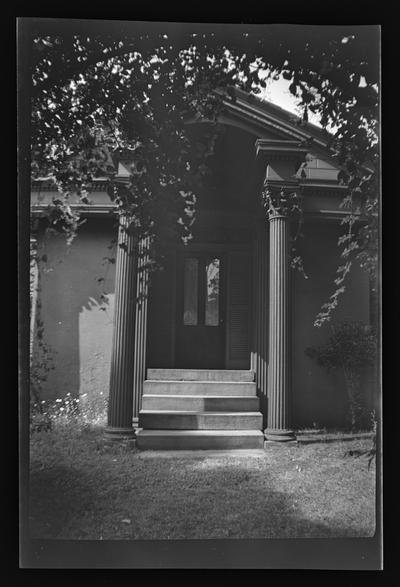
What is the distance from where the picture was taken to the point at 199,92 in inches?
116

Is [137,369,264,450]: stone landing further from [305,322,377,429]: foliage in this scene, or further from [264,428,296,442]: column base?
[305,322,377,429]: foliage

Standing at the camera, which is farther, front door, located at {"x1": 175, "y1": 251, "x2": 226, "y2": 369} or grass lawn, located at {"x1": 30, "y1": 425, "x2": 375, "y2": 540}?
front door, located at {"x1": 175, "y1": 251, "x2": 226, "y2": 369}

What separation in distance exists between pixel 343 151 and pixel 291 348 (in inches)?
51.7

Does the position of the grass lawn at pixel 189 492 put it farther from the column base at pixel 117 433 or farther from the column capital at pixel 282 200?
the column capital at pixel 282 200

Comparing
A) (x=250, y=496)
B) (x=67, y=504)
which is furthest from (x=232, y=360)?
(x=67, y=504)

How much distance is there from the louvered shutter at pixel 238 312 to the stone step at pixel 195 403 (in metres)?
0.21

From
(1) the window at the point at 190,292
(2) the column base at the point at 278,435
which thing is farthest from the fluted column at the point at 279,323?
(1) the window at the point at 190,292

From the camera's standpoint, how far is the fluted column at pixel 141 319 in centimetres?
288

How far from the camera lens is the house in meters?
2.86

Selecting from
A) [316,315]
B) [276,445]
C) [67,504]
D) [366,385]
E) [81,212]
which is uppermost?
[81,212]

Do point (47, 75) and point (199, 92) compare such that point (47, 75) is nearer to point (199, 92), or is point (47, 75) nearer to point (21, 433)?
point (199, 92)

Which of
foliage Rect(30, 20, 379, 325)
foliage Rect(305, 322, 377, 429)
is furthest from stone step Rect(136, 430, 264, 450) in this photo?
foliage Rect(30, 20, 379, 325)

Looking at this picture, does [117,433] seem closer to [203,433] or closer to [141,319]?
[203,433]

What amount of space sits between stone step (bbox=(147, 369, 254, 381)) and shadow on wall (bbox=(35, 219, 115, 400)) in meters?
0.32
